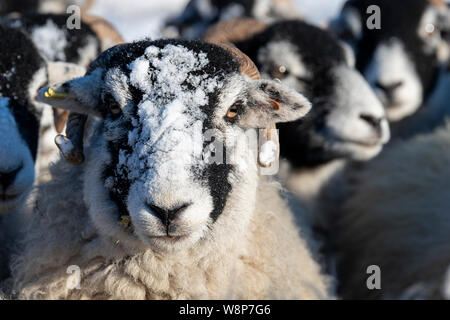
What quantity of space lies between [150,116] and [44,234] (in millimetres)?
699

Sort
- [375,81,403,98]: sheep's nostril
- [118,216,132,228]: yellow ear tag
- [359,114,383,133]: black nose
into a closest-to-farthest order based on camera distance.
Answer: [118,216,132,228]: yellow ear tag, [359,114,383,133]: black nose, [375,81,403,98]: sheep's nostril

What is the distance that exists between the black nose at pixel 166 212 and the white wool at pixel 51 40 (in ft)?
6.51

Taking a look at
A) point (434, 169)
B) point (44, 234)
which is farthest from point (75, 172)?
point (434, 169)

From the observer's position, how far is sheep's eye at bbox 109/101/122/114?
2.15 m

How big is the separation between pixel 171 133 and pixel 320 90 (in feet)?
5.61

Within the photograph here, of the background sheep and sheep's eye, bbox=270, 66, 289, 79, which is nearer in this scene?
the background sheep

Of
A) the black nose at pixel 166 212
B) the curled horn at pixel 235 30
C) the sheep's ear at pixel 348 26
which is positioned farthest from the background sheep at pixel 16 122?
the sheep's ear at pixel 348 26

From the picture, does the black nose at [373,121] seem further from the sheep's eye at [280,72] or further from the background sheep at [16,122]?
the background sheep at [16,122]

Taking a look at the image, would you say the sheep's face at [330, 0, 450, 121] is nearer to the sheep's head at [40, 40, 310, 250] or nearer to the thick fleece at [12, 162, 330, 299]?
the thick fleece at [12, 162, 330, 299]

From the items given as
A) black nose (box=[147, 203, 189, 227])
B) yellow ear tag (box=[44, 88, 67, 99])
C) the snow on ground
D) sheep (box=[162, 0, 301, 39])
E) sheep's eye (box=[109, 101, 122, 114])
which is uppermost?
sheep's eye (box=[109, 101, 122, 114])

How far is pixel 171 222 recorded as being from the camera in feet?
6.30

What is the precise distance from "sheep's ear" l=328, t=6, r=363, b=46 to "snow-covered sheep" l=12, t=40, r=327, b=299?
2.42 meters

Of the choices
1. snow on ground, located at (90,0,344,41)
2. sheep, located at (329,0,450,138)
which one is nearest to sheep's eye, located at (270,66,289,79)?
sheep, located at (329,0,450,138)
